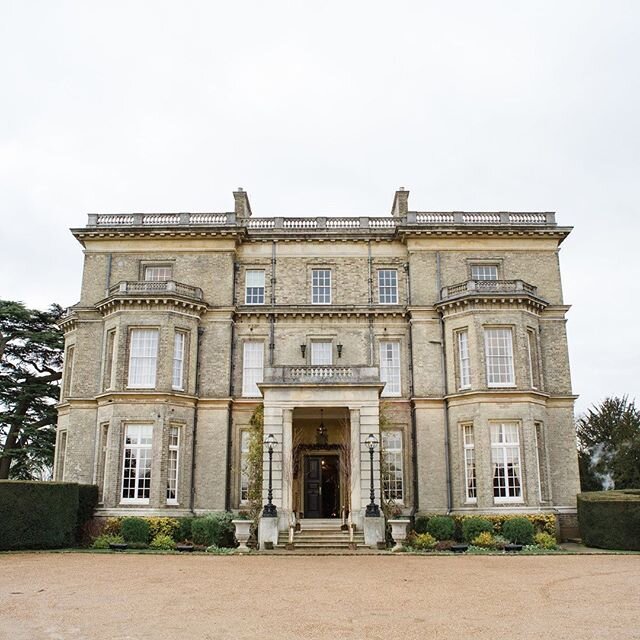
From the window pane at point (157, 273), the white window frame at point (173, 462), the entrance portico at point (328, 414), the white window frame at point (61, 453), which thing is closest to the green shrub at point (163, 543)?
the white window frame at point (173, 462)

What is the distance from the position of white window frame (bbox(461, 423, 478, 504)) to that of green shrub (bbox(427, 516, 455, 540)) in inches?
58.9

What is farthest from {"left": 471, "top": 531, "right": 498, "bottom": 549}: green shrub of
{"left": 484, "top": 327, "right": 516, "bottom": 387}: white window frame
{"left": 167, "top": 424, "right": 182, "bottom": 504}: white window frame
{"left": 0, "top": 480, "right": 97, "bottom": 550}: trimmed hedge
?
{"left": 0, "top": 480, "right": 97, "bottom": 550}: trimmed hedge

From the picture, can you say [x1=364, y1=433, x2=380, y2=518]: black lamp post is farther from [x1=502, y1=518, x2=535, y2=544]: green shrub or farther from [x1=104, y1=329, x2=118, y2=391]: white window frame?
[x1=104, y1=329, x2=118, y2=391]: white window frame

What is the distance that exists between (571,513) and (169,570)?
1637cm

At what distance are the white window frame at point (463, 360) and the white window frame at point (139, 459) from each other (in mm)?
12244

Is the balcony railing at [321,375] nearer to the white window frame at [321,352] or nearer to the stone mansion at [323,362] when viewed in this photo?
the stone mansion at [323,362]

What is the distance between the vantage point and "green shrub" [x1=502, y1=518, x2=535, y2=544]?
76.6ft

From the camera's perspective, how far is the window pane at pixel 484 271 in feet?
94.3

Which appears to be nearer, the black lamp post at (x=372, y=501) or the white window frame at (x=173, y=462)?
the black lamp post at (x=372, y=501)

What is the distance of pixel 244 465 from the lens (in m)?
27.1

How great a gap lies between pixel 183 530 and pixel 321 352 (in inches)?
353

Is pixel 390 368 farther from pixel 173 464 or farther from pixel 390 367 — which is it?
pixel 173 464

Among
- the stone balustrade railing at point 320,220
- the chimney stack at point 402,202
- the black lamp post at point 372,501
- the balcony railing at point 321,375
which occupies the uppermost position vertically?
the chimney stack at point 402,202

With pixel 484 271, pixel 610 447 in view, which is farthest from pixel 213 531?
pixel 610 447
